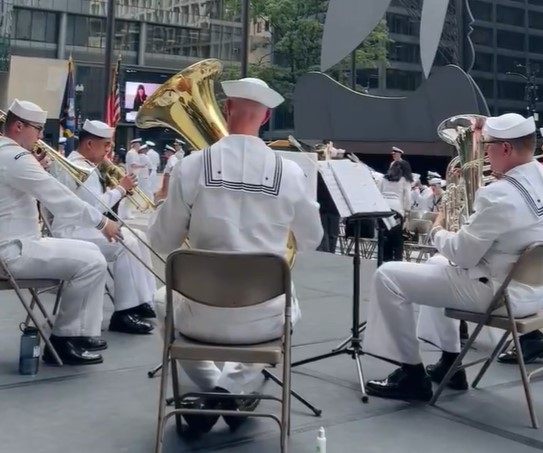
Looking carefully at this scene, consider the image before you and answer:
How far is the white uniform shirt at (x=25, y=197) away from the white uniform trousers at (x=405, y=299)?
5.86 ft

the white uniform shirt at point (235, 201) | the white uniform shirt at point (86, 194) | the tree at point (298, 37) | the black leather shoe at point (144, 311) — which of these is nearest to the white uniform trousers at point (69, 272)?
the white uniform shirt at point (86, 194)

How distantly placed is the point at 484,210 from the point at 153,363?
239cm

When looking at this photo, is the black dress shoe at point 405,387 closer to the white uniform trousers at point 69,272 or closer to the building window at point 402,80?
the white uniform trousers at point 69,272

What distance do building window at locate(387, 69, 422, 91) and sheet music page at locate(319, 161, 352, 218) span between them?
4651 centimetres

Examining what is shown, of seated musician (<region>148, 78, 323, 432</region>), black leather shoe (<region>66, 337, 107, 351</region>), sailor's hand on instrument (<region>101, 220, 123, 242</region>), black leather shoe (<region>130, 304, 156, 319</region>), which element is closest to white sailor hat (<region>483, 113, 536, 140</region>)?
seated musician (<region>148, 78, 323, 432</region>)

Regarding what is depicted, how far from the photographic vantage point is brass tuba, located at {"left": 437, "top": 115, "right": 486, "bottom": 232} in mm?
4797

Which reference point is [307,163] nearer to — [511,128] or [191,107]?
[191,107]

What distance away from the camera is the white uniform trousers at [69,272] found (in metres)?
5.12

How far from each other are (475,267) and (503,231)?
298mm

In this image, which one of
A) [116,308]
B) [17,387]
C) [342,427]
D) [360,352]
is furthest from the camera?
[116,308]

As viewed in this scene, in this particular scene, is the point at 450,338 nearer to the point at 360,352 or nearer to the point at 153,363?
the point at 360,352

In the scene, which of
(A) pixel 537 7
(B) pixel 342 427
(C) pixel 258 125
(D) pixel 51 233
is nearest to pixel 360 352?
(B) pixel 342 427

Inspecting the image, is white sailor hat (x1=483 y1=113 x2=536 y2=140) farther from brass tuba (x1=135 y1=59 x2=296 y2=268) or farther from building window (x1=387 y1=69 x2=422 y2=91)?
building window (x1=387 y1=69 x2=422 y2=91)

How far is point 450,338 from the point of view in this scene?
508cm
